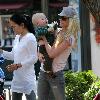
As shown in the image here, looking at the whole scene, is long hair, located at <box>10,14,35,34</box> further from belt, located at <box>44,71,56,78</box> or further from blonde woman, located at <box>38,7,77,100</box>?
belt, located at <box>44,71,56,78</box>

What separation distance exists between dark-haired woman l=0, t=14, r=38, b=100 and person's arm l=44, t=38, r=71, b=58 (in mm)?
344

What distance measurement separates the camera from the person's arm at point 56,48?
17.0 feet

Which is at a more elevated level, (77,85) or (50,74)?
(50,74)

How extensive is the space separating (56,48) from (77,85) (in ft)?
6.06

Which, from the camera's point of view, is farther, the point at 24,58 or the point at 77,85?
the point at 77,85

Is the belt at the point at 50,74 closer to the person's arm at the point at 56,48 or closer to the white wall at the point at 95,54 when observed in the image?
the person's arm at the point at 56,48

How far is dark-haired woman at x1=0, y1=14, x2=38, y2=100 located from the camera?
5.51 metres

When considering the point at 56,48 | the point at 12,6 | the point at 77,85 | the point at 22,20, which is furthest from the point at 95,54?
the point at 12,6

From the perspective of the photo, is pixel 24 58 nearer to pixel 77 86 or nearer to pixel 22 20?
pixel 22 20

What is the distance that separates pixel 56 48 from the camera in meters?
5.19

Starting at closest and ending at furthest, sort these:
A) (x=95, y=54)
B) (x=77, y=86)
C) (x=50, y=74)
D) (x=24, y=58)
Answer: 1. (x=50, y=74)
2. (x=24, y=58)
3. (x=77, y=86)
4. (x=95, y=54)

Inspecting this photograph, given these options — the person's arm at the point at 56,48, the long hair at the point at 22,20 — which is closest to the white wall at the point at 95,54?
the long hair at the point at 22,20

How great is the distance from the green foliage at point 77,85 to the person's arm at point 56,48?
175 cm

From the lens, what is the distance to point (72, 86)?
6.91 meters
